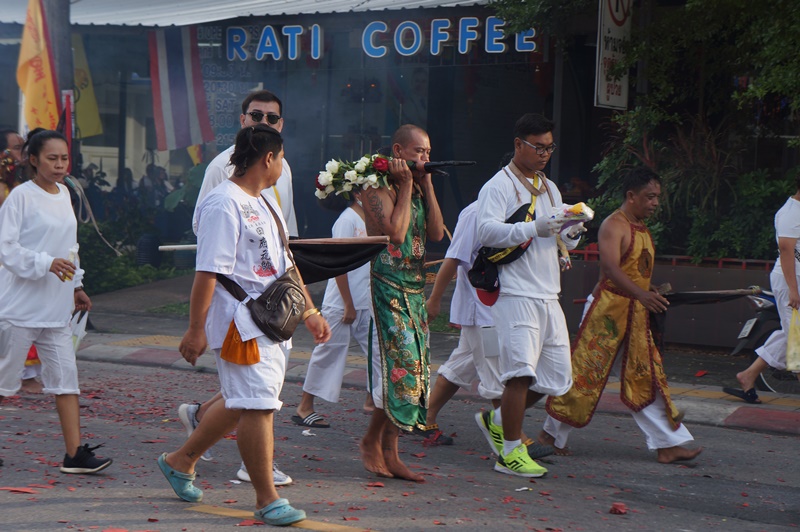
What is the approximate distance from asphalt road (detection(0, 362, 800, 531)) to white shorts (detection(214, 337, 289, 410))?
1.85 feet

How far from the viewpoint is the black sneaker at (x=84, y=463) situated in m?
5.81

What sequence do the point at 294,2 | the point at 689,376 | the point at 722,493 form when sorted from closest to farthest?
the point at 722,493, the point at 689,376, the point at 294,2

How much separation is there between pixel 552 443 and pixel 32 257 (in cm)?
338

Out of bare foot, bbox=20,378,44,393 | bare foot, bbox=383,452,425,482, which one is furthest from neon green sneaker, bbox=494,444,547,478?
bare foot, bbox=20,378,44,393

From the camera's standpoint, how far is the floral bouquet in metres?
5.81

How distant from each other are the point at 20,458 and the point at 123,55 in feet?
47.2

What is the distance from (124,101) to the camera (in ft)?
66.4

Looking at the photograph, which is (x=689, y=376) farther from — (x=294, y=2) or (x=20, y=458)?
(x=294, y=2)

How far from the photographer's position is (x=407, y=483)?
5902mm

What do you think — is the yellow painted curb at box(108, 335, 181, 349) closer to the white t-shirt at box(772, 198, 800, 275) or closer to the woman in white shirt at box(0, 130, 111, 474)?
the woman in white shirt at box(0, 130, 111, 474)

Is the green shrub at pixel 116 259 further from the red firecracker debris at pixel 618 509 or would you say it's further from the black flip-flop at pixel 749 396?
the red firecracker debris at pixel 618 509

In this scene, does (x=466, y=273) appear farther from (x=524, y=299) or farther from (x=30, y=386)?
(x=30, y=386)

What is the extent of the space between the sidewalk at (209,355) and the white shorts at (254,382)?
4.27 metres

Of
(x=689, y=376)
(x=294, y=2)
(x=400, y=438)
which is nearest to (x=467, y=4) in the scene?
(x=294, y=2)
